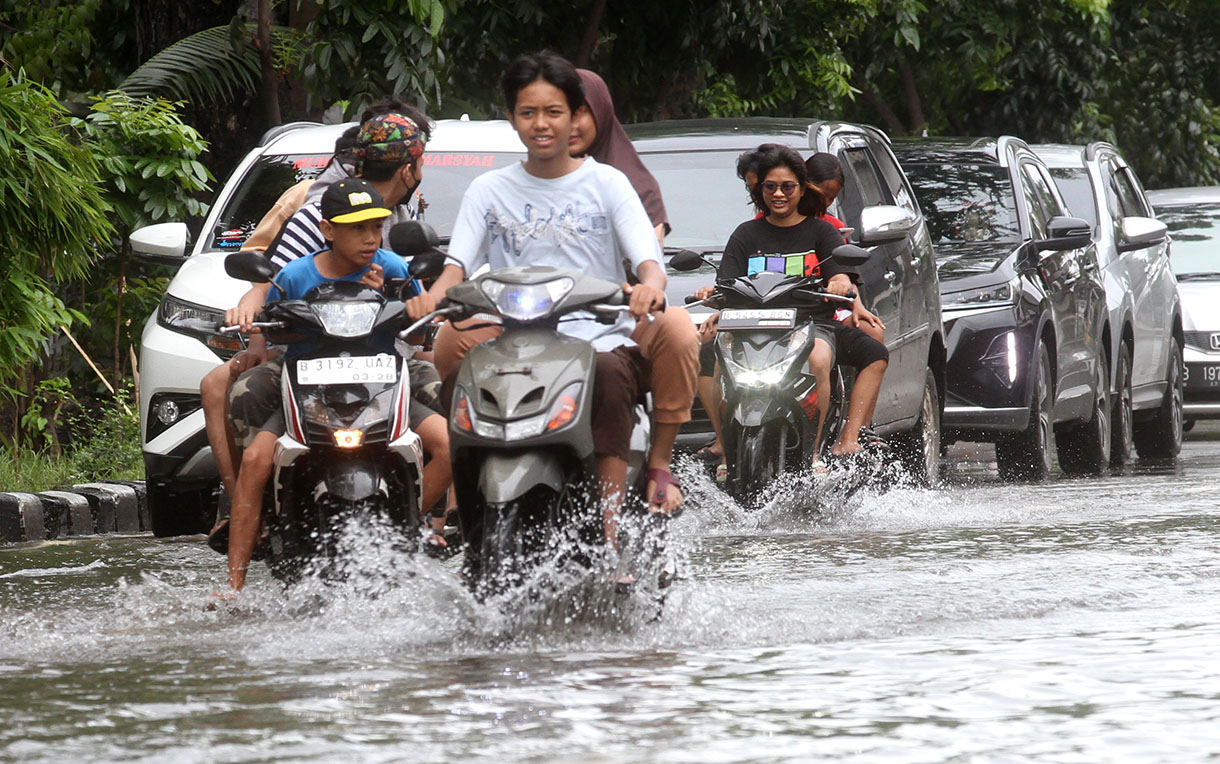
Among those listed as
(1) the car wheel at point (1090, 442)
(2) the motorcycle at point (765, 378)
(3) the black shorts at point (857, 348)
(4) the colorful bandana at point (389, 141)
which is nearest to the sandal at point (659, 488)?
(4) the colorful bandana at point (389, 141)

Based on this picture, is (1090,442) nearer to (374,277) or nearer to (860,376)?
(860,376)

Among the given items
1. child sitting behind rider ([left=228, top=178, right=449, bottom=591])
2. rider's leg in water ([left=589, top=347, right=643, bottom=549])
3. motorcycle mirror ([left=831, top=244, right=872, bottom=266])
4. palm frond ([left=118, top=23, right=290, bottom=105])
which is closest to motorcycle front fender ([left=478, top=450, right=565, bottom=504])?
rider's leg in water ([left=589, top=347, right=643, bottom=549])

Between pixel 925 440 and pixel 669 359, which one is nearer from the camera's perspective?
pixel 669 359

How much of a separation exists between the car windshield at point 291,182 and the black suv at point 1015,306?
3.42m

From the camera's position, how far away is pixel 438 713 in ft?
16.0

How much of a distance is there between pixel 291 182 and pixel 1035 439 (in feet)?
15.7

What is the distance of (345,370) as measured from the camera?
651cm

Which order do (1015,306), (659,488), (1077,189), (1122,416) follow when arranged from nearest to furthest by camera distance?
(659,488) < (1015,306) < (1122,416) < (1077,189)

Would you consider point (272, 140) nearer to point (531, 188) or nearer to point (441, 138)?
point (441, 138)

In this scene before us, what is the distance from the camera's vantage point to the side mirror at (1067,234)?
12.8m

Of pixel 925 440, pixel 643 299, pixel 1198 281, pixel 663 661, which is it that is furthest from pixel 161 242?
pixel 1198 281

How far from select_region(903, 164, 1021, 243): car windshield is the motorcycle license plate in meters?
4.23

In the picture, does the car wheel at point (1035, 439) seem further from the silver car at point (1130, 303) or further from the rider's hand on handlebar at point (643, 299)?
the rider's hand on handlebar at point (643, 299)

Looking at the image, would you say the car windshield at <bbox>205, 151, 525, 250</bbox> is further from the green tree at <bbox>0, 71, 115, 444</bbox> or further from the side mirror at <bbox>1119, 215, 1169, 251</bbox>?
the side mirror at <bbox>1119, 215, 1169, 251</bbox>
